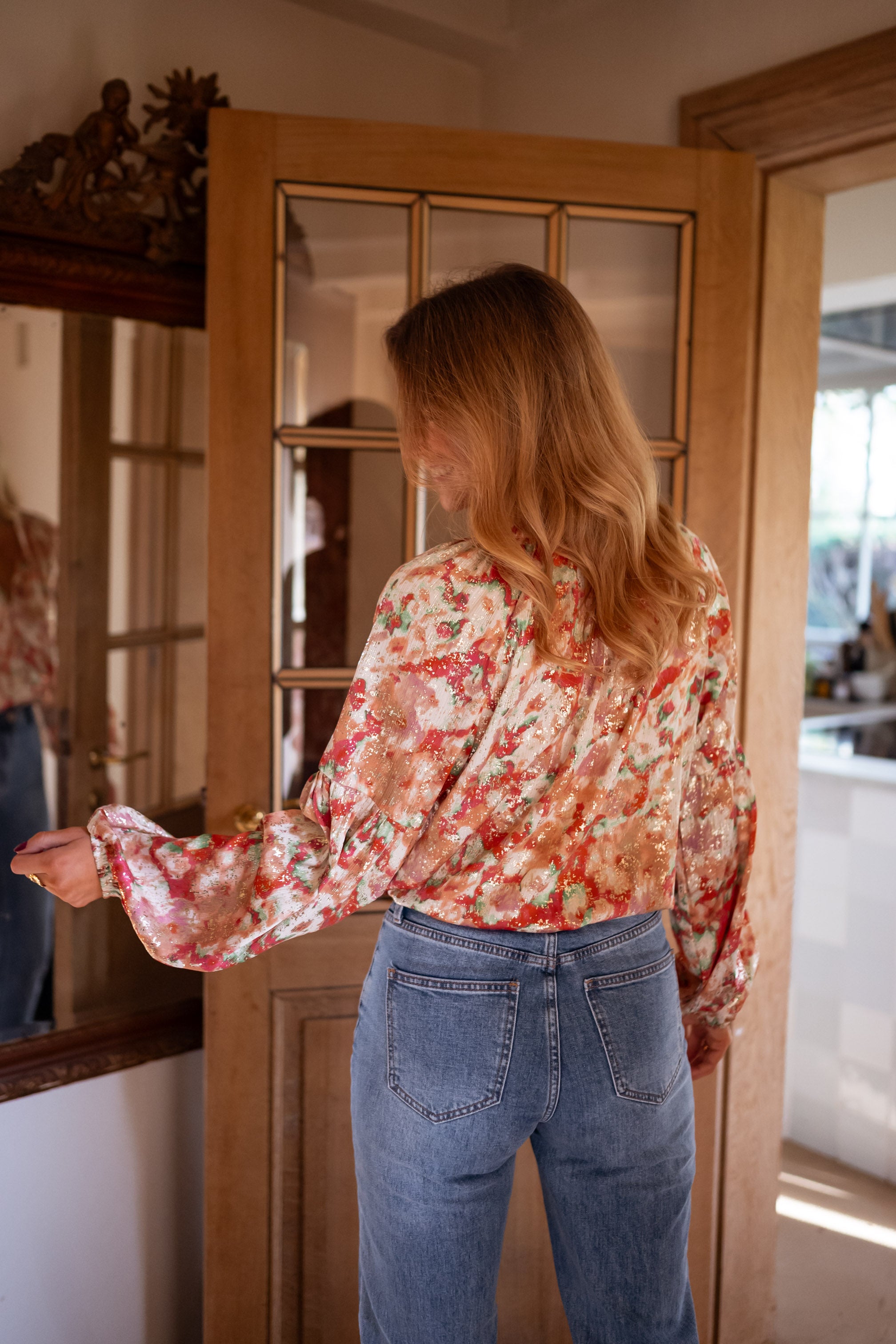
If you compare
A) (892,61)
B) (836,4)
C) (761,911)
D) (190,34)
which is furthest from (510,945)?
(190,34)

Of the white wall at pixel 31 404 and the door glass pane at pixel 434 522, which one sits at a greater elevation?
the white wall at pixel 31 404

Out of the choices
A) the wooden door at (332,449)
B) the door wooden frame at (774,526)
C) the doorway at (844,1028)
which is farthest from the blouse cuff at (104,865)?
the doorway at (844,1028)

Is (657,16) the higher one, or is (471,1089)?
(657,16)

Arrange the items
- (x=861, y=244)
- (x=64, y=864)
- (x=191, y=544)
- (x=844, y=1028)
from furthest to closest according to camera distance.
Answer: (x=861, y=244) < (x=844, y=1028) < (x=191, y=544) < (x=64, y=864)

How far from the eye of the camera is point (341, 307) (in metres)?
1.85

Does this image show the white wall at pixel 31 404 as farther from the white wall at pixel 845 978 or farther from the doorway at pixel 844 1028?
the white wall at pixel 845 978

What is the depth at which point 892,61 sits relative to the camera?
1.62 meters

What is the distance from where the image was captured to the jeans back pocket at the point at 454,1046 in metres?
1.05

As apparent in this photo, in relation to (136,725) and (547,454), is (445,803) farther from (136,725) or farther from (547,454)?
(136,725)

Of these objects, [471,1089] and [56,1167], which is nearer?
[471,1089]

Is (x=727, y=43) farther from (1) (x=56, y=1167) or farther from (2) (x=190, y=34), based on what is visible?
(1) (x=56, y=1167)

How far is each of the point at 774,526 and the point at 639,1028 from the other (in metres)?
1.12

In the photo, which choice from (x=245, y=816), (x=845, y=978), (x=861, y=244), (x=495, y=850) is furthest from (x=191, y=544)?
(x=861, y=244)

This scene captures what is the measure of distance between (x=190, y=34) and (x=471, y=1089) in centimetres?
188
